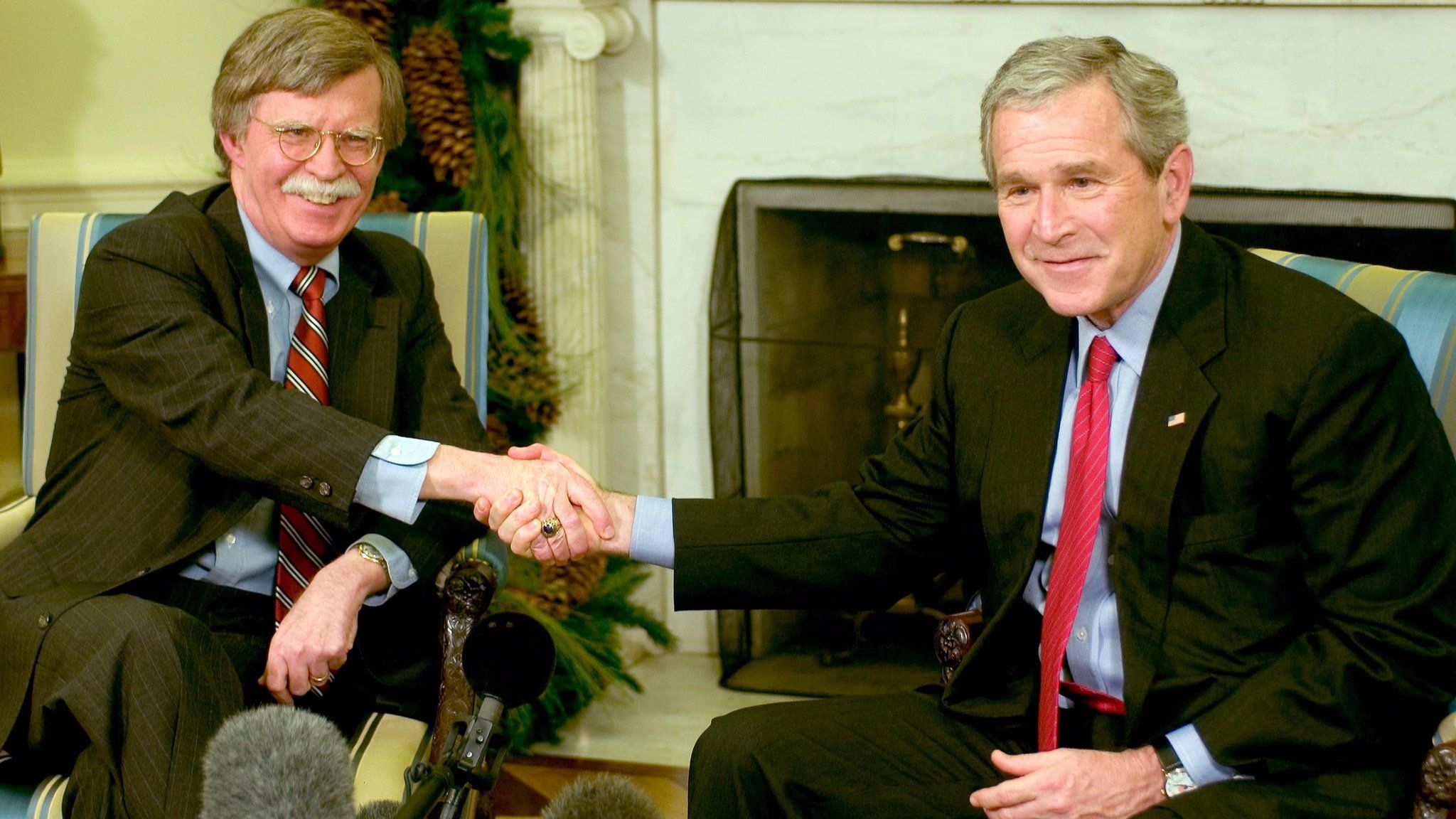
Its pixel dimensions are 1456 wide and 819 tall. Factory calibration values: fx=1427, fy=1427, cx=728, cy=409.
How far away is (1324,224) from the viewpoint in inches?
110

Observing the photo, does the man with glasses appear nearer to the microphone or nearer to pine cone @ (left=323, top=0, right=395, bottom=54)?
the microphone

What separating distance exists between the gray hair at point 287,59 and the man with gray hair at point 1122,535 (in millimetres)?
700

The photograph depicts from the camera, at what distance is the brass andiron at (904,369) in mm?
3066

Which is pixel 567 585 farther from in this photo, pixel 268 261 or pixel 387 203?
pixel 268 261

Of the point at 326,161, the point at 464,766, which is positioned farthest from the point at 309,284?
the point at 464,766

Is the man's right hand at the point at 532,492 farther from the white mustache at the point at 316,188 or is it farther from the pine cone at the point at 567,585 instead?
A: the pine cone at the point at 567,585

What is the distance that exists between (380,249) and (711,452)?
1.23 metres

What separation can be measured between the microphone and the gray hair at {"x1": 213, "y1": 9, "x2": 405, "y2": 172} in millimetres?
870

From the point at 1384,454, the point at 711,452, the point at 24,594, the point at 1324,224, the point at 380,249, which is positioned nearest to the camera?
the point at 1384,454

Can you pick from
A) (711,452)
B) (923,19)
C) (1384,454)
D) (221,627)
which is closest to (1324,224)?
(923,19)

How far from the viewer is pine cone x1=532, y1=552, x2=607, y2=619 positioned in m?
2.97

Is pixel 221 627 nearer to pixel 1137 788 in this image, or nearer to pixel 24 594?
pixel 24 594

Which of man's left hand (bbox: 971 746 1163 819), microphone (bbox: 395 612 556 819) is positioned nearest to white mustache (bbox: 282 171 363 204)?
microphone (bbox: 395 612 556 819)

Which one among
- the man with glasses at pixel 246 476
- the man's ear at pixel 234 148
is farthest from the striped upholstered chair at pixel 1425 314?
the man's ear at pixel 234 148
